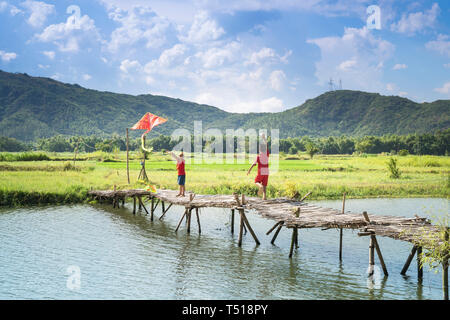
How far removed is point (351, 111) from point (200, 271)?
13185 centimetres

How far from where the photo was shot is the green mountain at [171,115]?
352 feet

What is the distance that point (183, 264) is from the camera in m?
11.9

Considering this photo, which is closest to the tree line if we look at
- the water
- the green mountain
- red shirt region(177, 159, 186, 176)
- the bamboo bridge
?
the green mountain

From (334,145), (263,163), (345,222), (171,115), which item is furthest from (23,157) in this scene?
(171,115)

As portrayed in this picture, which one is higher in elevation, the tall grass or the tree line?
the tree line

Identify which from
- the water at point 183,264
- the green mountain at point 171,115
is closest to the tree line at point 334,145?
the green mountain at point 171,115

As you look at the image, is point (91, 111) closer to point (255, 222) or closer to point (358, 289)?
point (255, 222)

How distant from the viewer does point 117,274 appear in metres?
10.9

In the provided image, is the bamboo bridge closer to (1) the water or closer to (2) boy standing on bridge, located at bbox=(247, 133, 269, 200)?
(1) the water

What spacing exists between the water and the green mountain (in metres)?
95.4

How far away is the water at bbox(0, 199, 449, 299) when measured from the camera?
9625 millimetres

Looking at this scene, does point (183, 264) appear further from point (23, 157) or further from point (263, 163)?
point (23, 157)

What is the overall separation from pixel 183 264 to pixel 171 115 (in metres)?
162

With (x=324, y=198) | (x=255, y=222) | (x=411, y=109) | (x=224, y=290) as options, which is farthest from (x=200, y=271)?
(x=411, y=109)
